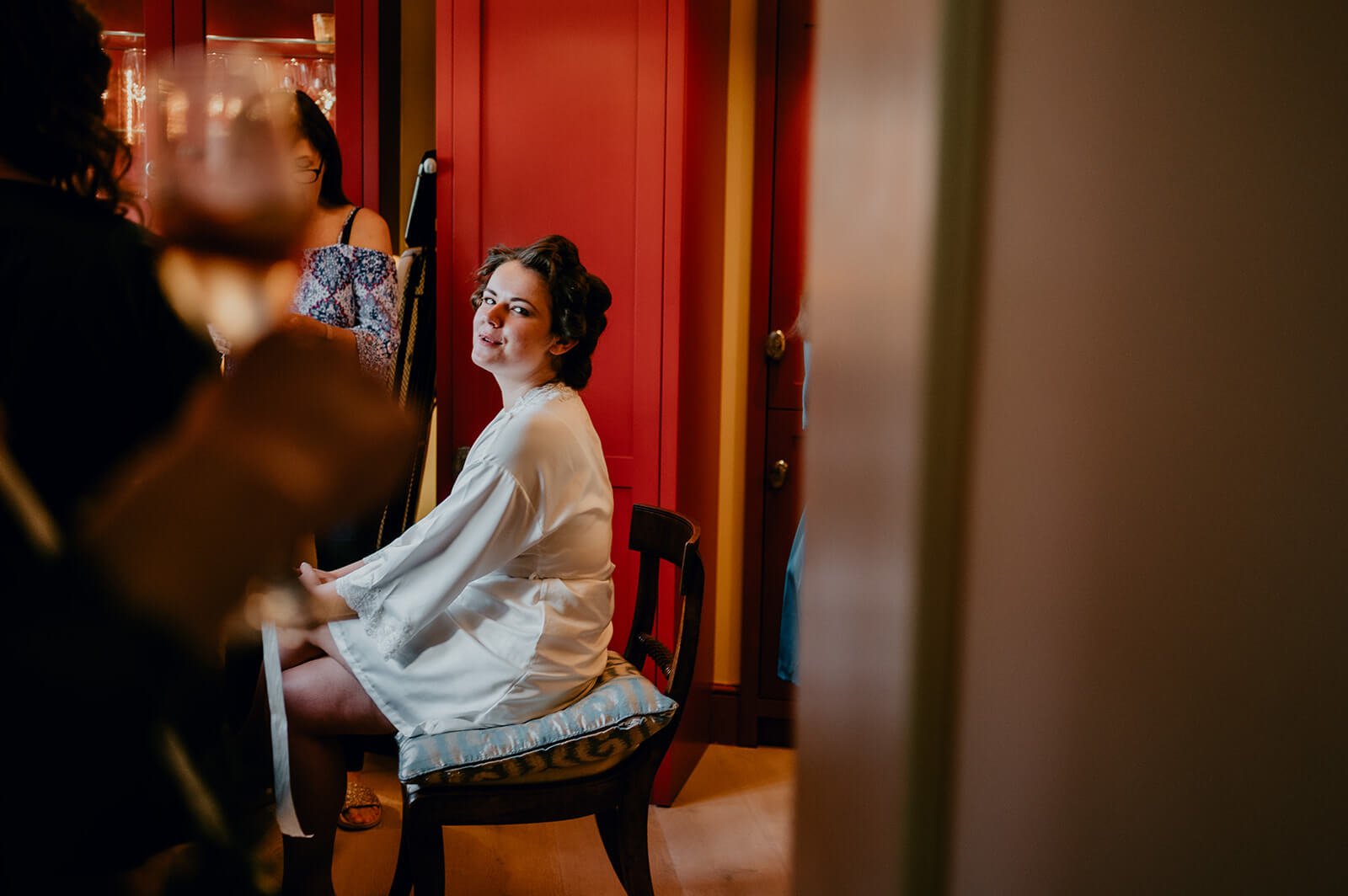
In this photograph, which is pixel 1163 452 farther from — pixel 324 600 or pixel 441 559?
pixel 324 600

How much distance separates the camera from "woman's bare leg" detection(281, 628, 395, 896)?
5.07 feet

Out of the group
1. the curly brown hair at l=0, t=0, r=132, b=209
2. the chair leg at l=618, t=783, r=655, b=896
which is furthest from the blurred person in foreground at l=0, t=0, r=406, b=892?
the chair leg at l=618, t=783, r=655, b=896

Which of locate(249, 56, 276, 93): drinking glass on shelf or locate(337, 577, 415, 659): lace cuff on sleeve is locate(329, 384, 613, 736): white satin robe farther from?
locate(249, 56, 276, 93): drinking glass on shelf

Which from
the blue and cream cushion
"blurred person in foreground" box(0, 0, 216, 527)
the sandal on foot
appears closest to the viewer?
"blurred person in foreground" box(0, 0, 216, 527)

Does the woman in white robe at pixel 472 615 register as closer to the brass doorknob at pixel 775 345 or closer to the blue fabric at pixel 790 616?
the blue fabric at pixel 790 616

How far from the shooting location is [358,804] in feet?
7.52

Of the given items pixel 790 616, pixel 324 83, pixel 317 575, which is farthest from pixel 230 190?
pixel 324 83

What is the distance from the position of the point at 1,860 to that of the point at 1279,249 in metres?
0.79

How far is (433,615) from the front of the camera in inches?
58.8

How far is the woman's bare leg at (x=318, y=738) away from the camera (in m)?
1.54

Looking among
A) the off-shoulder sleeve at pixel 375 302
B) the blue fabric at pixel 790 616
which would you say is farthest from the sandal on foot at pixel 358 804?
the blue fabric at pixel 790 616

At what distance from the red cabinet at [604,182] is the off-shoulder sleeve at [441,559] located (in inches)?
34.6

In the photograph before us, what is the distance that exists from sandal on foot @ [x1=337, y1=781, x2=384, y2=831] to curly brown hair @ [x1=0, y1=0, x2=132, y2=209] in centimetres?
188

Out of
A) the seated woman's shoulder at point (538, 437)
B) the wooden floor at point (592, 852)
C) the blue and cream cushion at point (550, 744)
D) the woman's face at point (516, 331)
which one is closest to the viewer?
the blue and cream cushion at point (550, 744)
